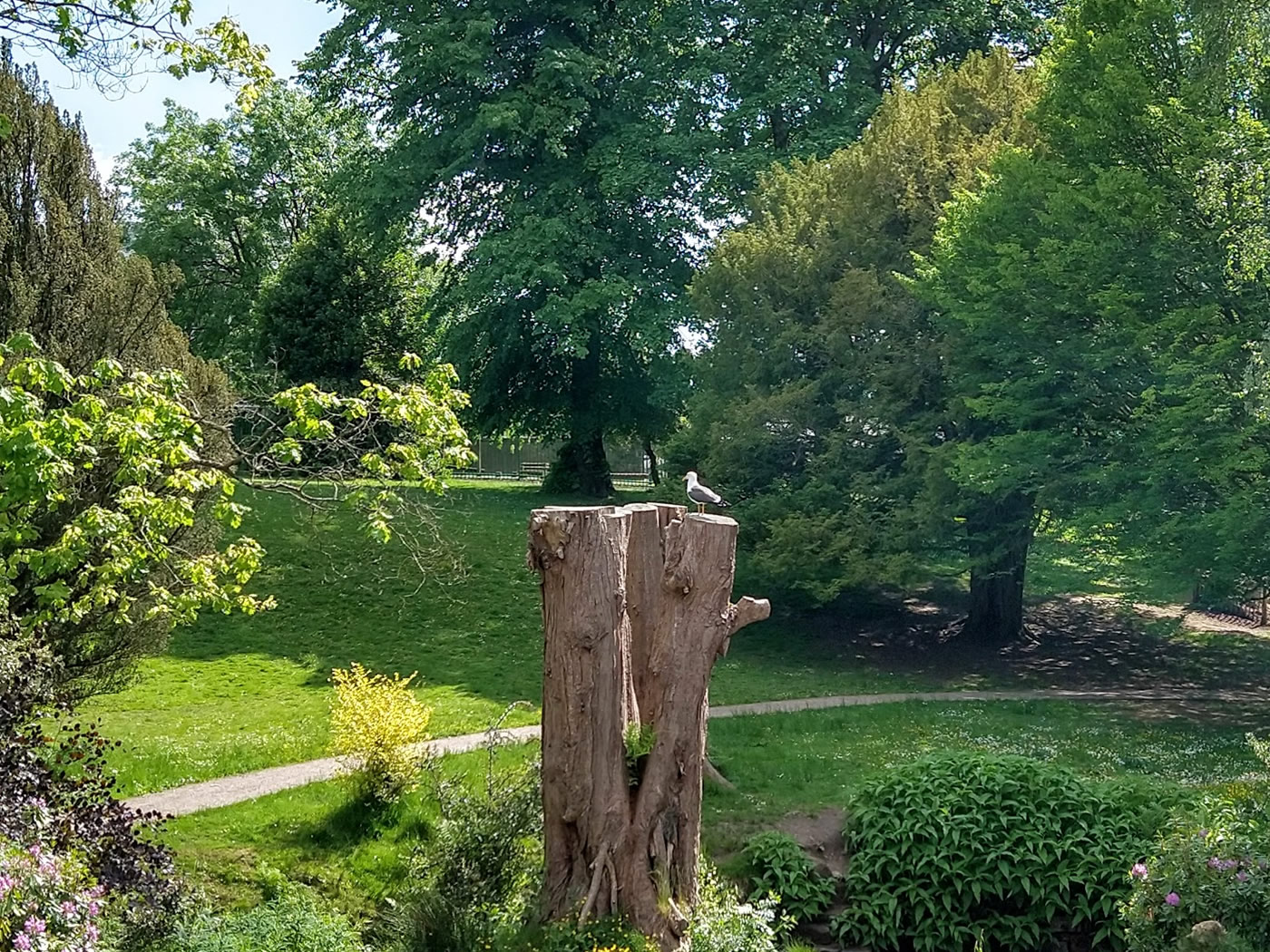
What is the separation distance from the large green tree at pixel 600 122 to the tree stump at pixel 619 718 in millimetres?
16369

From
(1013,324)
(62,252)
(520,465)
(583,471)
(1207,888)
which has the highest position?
(62,252)

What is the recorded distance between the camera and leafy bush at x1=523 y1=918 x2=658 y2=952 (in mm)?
6773

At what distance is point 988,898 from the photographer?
8.71 m

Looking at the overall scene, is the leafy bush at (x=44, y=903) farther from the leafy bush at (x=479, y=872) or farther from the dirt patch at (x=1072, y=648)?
the dirt patch at (x=1072, y=648)

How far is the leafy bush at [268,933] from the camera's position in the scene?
22.6ft

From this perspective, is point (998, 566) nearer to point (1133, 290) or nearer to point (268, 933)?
point (1133, 290)

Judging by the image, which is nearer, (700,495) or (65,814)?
(65,814)

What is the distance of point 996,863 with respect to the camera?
864 centimetres

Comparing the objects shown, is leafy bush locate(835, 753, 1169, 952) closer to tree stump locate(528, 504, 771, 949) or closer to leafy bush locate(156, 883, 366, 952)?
tree stump locate(528, 504, 771, 949)

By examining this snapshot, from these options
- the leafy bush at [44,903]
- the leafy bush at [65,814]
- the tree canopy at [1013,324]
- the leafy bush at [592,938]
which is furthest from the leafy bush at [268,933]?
the tree canopy at [1013,324]

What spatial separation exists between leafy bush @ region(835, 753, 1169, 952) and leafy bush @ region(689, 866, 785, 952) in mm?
1728

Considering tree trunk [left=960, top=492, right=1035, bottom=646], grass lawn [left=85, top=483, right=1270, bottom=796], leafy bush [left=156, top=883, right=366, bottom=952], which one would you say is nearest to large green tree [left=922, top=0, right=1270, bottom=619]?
tree trunk [left=960, top=492, right=1035, bottom=646]

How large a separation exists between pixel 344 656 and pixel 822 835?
10.4 meters

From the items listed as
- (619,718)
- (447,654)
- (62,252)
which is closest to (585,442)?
(447,654)
